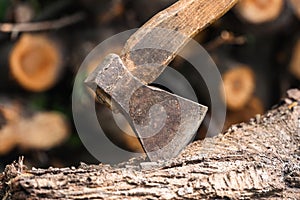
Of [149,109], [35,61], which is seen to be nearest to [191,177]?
[149,109]

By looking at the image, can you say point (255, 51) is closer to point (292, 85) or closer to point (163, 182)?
point (292, 85)

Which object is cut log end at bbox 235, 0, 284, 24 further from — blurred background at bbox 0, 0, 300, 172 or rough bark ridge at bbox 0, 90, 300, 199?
rough bark ridge at bbox 0, 90, 300, 199

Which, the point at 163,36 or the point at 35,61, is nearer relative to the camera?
the point at 163,36

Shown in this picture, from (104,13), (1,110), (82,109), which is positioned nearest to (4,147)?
(1,110)

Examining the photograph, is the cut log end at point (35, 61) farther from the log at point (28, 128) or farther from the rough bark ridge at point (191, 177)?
the rough bark ridge at point (191, 177)

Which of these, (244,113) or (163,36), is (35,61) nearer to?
(244,113)

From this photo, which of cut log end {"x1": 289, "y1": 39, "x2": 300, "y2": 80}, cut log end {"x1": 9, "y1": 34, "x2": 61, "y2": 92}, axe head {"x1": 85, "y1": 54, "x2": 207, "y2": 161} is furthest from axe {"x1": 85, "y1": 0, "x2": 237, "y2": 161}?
cut log end {"x1": 289, "y1": 39, "x2": 300, "y2": 80}
